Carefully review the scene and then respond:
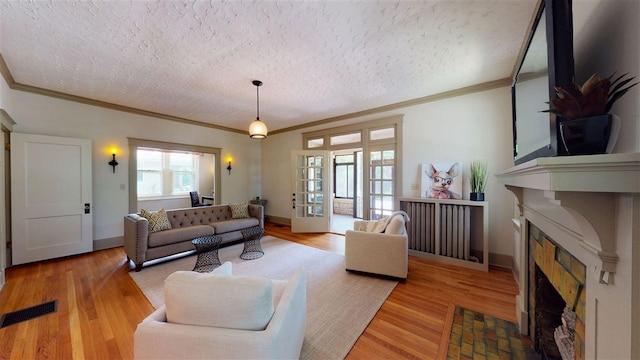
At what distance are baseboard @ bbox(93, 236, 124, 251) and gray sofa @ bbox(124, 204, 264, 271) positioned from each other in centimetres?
115

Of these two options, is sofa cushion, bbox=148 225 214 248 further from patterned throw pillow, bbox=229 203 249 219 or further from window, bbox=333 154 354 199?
window, bbox=333 154 354 199

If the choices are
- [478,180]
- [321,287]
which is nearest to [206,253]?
[321,287]

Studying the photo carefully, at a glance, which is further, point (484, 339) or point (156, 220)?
point (156, 220)

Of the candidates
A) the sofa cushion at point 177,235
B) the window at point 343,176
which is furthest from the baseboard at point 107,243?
the window at point 343,176

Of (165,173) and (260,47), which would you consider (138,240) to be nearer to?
(260,47)

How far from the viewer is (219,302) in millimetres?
1076

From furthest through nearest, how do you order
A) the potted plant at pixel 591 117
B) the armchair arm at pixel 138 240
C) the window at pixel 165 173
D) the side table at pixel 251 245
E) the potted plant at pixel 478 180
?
the window at pixel 165 173, the side table at pixel 251 245, the potted plant at pixel 478 180, the armchair arm at pixel 138 240, the potted plant at pixel 591 117

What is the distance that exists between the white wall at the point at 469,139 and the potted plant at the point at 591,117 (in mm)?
2789

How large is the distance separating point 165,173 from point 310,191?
5160mm

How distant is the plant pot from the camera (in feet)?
2.54

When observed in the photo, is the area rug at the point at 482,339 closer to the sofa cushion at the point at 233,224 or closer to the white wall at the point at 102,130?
the sofa cushion at the point at 233,224

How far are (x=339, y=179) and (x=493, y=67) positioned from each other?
5912mm

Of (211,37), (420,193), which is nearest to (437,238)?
(420,193)

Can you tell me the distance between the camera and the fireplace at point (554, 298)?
103cm
